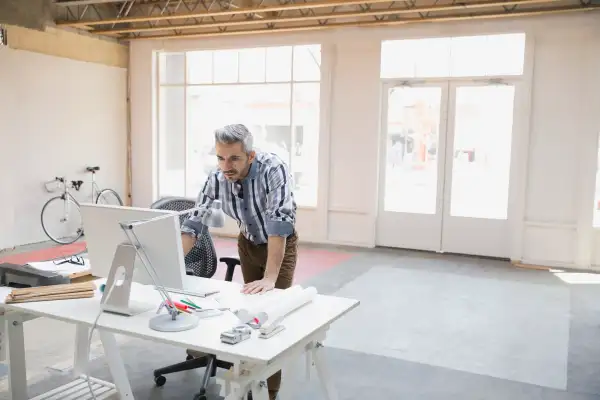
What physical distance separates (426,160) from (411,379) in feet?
15.7

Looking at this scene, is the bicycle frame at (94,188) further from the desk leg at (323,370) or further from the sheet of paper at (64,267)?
the desk leg at (323,370)

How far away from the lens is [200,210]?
3.04m

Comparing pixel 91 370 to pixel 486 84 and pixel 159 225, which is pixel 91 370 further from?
pixel 486 84

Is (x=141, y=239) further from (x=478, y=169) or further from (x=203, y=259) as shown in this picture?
(x=478, y=169)

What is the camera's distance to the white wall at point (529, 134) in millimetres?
7137

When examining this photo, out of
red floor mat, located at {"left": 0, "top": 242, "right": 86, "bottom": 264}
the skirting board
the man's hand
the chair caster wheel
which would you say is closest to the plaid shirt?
the man's hand

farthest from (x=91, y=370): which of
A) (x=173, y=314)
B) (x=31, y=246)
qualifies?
(x=31, y=246)

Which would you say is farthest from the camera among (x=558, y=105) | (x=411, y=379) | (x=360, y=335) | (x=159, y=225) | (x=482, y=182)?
(x=482, y=182)

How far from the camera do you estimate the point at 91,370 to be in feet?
12.6

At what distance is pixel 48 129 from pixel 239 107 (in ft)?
9.45

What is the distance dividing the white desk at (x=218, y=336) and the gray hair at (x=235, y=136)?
757 millimetres

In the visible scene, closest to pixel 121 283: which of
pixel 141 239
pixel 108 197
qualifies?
pixel 141 239

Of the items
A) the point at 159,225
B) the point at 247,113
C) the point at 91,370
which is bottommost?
the point at 91,370

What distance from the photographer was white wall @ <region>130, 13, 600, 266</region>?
7137 millimetres
